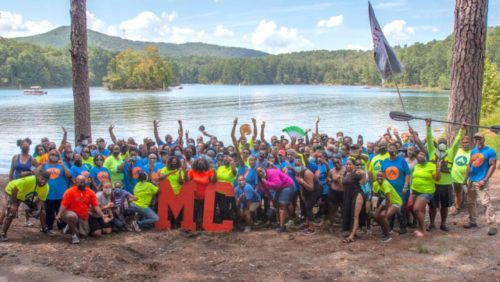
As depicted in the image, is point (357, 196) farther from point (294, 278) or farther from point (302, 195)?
point (294, 278)

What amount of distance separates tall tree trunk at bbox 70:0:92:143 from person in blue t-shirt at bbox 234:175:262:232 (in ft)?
24.3

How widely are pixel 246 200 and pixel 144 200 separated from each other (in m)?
2.11

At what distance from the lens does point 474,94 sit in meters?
11.8

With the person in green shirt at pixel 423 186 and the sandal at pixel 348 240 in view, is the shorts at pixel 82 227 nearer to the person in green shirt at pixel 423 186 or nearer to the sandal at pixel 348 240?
the sandal at pixel 348 240

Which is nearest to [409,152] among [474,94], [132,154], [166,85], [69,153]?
[474,94]

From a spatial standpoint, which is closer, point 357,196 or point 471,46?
point 357,196

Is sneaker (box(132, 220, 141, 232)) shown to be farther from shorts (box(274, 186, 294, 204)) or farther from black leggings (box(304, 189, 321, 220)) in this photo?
black leggings (box(304, 189, 321, 220))

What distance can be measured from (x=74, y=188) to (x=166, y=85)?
112508 mm

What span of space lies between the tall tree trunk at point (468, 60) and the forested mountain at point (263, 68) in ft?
234


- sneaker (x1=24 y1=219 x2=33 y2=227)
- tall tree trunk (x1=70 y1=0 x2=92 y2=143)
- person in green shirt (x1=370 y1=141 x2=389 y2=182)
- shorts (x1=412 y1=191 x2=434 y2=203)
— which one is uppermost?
tall tree trunk (x1=70 y1=0 x2=92 y2=143)

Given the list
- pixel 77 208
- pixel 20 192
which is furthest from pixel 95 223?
pixel 20 192

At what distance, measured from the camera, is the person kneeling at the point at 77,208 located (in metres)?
8.69

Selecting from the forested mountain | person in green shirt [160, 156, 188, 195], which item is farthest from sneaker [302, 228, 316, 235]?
the forested mountain

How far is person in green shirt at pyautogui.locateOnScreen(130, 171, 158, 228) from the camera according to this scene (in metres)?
9.81
